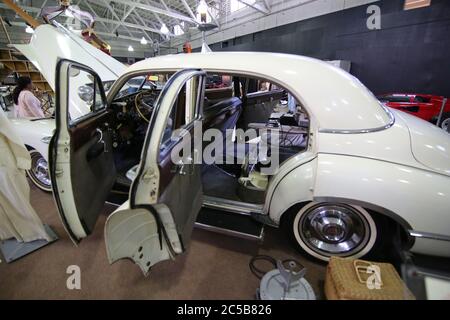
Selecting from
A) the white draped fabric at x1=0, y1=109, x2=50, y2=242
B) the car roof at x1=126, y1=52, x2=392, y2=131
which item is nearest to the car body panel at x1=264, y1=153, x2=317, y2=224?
the car roof at x1=126, y1=52, x2=392, y2=131

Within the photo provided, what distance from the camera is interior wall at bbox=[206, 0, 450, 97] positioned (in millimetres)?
5910

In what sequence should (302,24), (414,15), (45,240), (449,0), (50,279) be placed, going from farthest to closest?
(302,24)
(414,15)
(449,0)
(45,240)
(50,279)

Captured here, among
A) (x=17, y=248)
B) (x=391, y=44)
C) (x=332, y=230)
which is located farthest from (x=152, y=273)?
(x=391, y=44)

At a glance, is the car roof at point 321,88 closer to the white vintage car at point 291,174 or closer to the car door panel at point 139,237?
the white vintage car at point 291,174

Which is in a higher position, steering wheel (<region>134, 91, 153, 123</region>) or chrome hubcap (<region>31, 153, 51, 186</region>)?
steering wheel (<region>134, 91, 153, 123</region>)

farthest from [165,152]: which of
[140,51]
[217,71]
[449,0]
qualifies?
[140,51]

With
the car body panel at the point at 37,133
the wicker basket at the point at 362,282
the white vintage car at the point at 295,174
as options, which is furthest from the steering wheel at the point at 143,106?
the wicker basket at the point at 362,282

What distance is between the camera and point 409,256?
1.58 metres

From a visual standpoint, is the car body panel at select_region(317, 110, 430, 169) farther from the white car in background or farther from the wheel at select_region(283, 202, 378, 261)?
the white car in background

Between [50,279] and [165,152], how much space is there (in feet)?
5.04

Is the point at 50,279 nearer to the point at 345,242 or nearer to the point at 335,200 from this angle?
the point at 335,200

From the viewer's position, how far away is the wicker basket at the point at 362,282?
1.39m

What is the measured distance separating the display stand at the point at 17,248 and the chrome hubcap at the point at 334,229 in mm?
2435

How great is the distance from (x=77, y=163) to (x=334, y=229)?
2.04m
